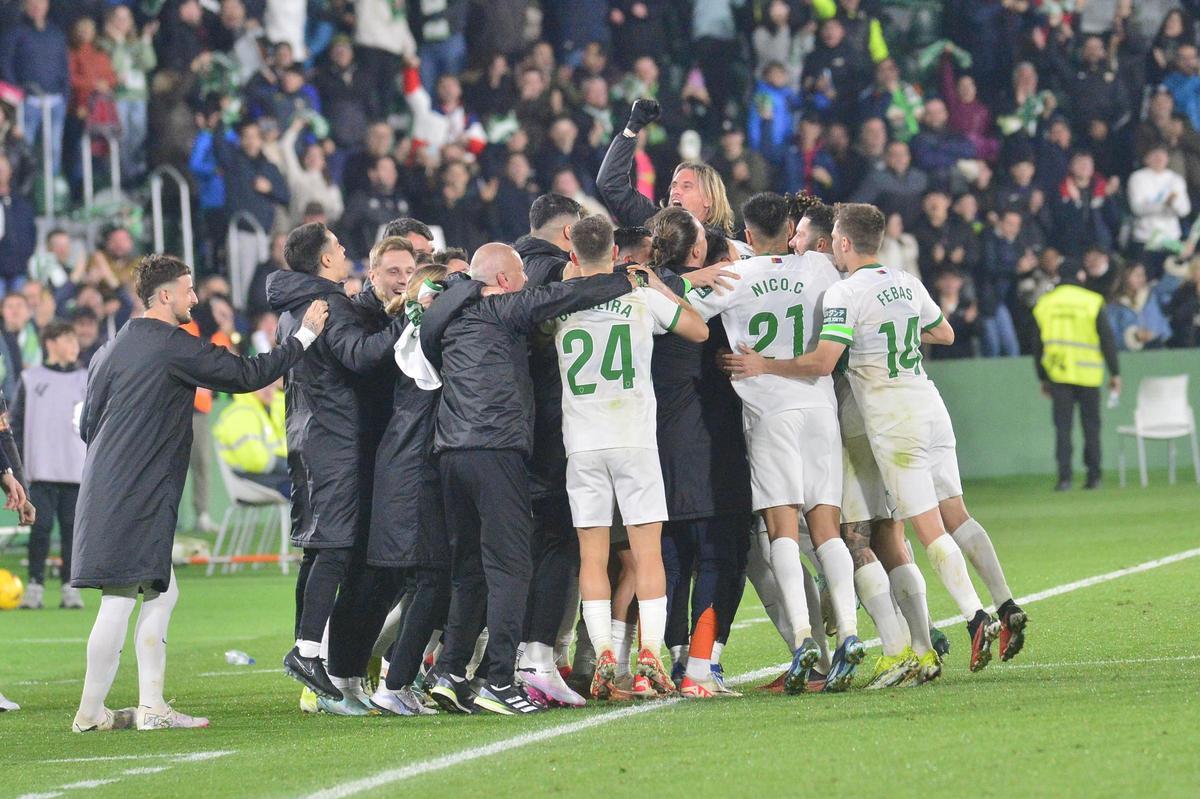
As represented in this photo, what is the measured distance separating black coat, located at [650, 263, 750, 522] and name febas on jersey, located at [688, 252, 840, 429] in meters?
0.11

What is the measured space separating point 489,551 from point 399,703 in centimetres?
84

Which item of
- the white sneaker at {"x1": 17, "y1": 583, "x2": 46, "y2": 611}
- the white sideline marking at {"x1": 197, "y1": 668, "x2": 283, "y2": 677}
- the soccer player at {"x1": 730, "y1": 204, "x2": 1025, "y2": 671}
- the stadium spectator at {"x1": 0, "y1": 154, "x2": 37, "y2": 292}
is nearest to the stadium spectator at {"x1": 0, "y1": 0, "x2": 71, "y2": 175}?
the stadium spectator at {"x1": 0, "y1": 154, "x2": 37, "y2": 292}

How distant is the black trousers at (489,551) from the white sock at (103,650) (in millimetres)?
1350

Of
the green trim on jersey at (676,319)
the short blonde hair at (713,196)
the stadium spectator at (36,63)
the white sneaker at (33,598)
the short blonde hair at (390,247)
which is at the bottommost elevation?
the white sneaker at (33,598)

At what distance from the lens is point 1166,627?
32.9ft

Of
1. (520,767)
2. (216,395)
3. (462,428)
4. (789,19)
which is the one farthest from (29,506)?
(789,19)

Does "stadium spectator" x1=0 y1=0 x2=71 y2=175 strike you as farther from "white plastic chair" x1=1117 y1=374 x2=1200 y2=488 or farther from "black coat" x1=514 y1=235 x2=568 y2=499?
"black coat" x1=514 y1=235 x2=568 y2=499

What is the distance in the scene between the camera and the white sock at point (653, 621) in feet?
27.0

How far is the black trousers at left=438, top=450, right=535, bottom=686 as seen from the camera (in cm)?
809

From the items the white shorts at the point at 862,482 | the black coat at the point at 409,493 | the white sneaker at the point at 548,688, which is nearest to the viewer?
the white sneaker at the point at 548,688

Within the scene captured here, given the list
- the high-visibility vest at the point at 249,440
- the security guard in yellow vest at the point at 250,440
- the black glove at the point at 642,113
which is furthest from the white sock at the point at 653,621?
the high-visibility vest at the point at 249,440

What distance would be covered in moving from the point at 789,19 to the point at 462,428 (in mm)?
17158

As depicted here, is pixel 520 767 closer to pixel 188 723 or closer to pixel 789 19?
pixel 188 723

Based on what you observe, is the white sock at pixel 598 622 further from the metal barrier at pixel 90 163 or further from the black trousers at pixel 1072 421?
the black trousers at pixel 1072 421
